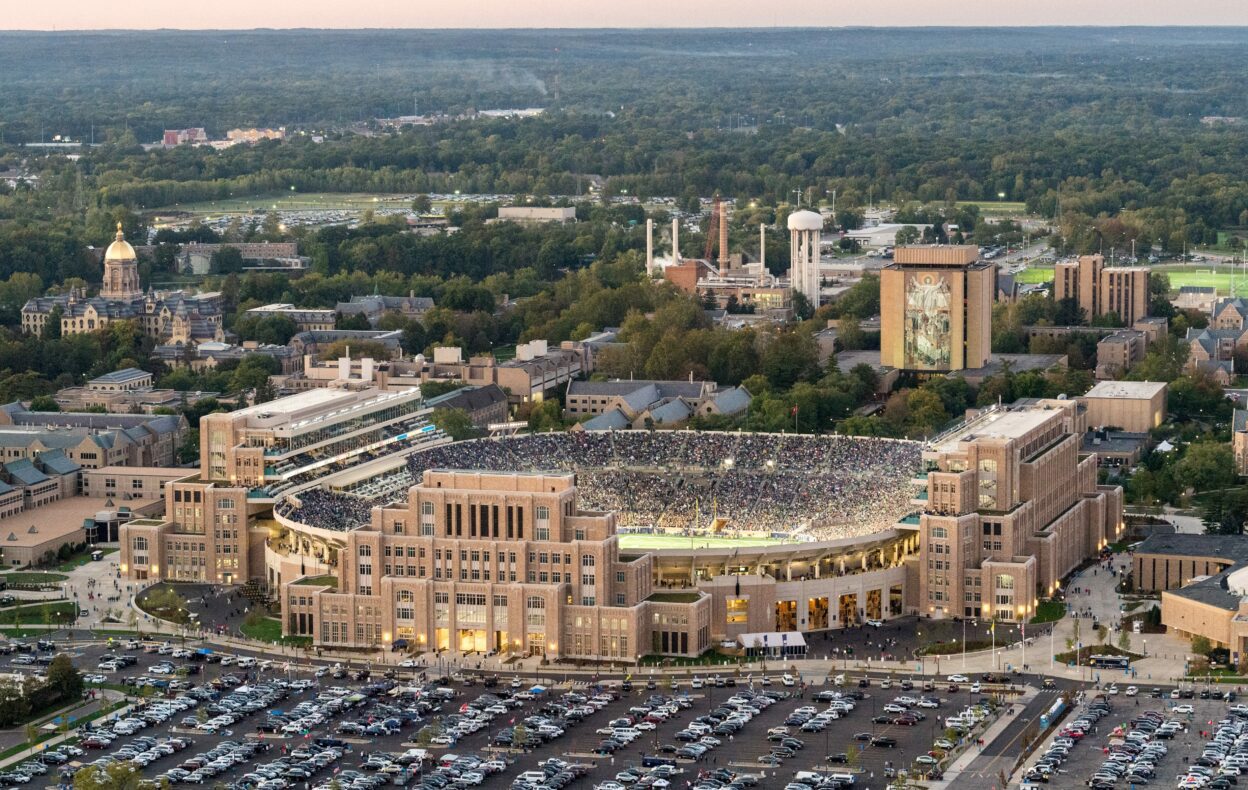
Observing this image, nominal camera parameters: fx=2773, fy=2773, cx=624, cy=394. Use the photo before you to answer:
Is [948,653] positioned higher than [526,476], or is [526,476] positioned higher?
[526,476]

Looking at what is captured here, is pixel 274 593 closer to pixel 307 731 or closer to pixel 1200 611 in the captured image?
pixel 307 731

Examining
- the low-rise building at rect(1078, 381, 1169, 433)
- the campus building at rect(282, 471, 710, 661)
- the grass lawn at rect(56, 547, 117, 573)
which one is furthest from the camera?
the low-rise building at rect(1078, 381, 1169, 433)

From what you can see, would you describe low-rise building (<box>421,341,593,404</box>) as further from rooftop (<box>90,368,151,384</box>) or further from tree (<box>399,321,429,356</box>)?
rooftop (<box>90,368,151,384</box>)

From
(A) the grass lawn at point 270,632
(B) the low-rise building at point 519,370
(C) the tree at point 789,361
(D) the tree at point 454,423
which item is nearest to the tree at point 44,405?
(B) the low-rise building at point 519,370

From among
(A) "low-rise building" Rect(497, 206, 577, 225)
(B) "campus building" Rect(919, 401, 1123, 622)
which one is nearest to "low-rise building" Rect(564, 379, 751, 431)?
(B) "campus building" Rect(919, 401, 1123, 622)

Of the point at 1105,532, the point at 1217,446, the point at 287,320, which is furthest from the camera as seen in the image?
the point at 287,320

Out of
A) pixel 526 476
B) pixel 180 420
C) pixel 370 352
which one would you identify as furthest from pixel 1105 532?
pixel 370 352
